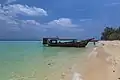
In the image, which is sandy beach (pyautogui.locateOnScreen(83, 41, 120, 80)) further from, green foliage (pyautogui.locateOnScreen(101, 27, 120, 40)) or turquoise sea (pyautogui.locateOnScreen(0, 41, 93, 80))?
green foliage (pyautogui.locateOnScreen(101, 27, 120, 40))

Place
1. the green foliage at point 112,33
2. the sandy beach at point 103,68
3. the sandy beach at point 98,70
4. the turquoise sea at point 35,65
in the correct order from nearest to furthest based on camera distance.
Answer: the sandy beach at point 103,68 < the sandy beach at point 98,70 < the turquoise sea at point 35,65 < the green foliage at point 112,33

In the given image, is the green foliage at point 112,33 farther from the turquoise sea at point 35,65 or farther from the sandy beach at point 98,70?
the sandy beach at point 98,70

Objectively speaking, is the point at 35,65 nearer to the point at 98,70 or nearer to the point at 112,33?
the point at 98,70

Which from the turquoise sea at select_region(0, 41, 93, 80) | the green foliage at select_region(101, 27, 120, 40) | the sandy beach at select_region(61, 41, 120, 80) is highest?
the green foliage at select_region(101, 27, 120, 40)

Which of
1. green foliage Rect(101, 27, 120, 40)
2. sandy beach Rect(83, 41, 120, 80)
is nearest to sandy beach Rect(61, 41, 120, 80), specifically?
sandy beach Rect(83, 41, 120, 80)

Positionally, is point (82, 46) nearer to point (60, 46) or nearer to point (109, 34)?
point (60, 46)

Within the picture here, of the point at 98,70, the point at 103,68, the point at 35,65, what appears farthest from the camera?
the point at 35,65

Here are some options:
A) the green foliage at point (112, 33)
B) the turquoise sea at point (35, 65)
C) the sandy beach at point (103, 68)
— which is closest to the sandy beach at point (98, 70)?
the sandy beach at point (103, 68)

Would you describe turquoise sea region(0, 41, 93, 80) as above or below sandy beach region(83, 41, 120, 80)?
below

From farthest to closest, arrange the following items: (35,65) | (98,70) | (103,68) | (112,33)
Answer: (112,33) < (35,65) < (103,68) < (98,70)

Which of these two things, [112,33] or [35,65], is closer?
[35,65]

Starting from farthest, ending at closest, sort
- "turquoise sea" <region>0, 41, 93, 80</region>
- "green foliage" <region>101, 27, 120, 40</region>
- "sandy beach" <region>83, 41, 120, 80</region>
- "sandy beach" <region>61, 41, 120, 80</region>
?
"green foliage" <region>101, 27, 120, 40</region> → "turquoise sea" <region>0, 41, 93, 80</region> → "sandy beach" <region>61, 41, 120, 80</region> → "sandy beach" <region>83, 41, 120, 80</region>

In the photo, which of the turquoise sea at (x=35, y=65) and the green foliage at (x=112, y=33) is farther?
the green foliage at (x=112, y=33)

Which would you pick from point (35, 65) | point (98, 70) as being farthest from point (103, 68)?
point (35, 65)
